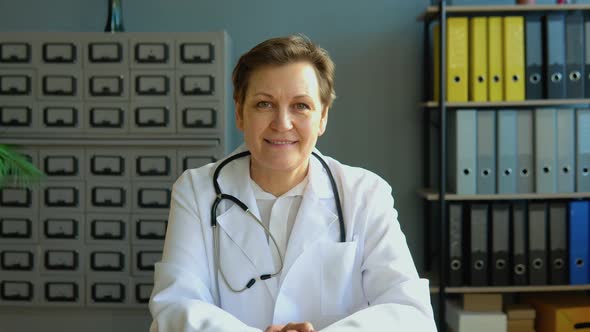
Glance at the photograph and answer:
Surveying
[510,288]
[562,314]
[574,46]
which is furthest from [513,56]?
[562,314]

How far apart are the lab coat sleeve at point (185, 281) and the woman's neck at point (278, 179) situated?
0.17m

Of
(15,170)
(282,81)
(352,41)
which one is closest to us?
(282,81)

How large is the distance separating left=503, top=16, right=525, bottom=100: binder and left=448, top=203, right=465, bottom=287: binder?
0.56m

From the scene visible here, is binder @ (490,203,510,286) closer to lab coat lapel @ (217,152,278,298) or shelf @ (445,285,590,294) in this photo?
shelf @ (445,285,590,294)

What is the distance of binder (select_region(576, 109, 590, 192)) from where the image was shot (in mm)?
2900

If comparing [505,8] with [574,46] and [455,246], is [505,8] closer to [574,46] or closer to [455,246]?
[574,46]

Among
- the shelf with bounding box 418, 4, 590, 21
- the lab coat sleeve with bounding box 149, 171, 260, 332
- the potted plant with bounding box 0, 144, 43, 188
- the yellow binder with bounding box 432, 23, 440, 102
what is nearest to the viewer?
the lab coat sleeve with bounding box 149, 171, 260, 332

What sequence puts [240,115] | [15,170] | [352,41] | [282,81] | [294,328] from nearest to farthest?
[294,328], [282,81], [240,115], [15,170], [352,41]

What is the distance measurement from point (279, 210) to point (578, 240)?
6.17 feet

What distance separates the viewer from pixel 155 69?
117 inches

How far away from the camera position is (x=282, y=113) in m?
1.47

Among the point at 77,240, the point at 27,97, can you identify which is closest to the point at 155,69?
the point at 27,97

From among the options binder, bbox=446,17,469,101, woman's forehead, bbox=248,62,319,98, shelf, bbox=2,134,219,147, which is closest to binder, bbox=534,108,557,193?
binder, bbox=446,17,469,101

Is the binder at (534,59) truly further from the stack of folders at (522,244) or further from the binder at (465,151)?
the stack of folders at (522,244)
